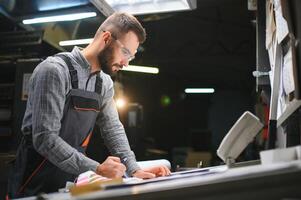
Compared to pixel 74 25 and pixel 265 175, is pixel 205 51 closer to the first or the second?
pixel 74 25

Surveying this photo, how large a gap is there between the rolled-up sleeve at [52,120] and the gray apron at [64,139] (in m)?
0.07

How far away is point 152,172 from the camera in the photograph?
1.83 meters

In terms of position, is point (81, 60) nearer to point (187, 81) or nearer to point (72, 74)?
point (72, 74)

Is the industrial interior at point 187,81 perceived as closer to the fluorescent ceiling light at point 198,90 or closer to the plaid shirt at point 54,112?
the fluorescent ceiling light at point 198,90

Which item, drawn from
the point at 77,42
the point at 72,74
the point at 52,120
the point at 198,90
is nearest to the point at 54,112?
the point at 52,120

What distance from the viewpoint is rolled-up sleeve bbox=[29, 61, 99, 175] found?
62.7 inches

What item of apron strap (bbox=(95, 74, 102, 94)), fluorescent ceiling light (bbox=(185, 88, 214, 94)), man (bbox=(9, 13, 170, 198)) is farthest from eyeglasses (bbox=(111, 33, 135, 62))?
fluorescent ceiling light (bbox=(185, 88, 214, 94))

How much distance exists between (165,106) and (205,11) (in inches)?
215

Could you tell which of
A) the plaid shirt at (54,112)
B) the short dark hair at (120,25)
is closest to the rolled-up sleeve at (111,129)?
the plaid shirt at (54,112)

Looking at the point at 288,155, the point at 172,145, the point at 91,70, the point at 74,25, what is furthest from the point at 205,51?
the point at 288,155

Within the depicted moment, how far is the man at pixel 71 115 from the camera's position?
1.61 m

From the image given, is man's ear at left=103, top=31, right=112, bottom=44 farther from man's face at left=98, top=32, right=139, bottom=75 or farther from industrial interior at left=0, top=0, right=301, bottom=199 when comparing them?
industrial interior at left=0, top=0, right=301, bottom=199

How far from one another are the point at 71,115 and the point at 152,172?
0.50 metres

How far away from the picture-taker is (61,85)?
1757mm
